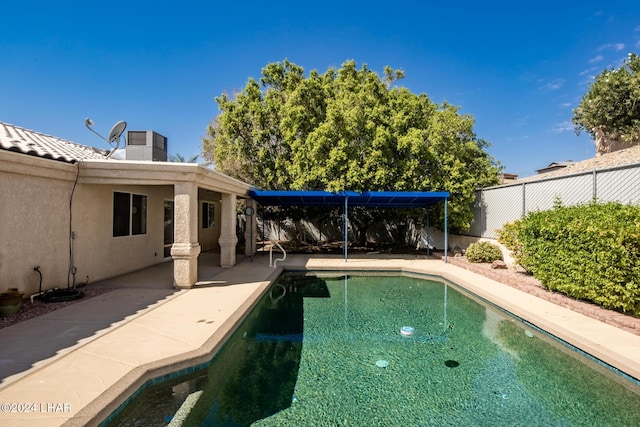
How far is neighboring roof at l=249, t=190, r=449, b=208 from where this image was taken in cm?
1244

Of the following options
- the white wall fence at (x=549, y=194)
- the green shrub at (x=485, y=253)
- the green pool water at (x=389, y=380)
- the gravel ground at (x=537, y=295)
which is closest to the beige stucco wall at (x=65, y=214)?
the gravel ground at (x=537, y=295)

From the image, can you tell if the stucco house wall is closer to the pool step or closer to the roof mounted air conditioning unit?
the roof mounted air conditioning unit

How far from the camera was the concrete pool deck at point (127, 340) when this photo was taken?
10.3 feet

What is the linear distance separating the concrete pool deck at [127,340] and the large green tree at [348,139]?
662 cm

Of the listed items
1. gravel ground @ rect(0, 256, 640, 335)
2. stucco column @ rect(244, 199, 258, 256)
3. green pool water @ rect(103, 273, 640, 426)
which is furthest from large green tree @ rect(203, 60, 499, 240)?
green pool water @ rect(103, 273, 640, 426)

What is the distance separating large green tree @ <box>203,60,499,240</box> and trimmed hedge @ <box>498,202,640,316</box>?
6.39 m

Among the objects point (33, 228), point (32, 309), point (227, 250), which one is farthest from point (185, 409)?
point (227, 250)

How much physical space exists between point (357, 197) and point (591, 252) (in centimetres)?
832

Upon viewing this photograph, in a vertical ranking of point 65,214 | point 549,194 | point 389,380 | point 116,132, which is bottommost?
point 389,380

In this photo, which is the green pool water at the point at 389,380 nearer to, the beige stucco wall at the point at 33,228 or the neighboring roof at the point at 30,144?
the beige stucco wall at the point at 33,228

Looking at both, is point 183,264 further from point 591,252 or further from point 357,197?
point 591,252

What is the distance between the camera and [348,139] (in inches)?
562

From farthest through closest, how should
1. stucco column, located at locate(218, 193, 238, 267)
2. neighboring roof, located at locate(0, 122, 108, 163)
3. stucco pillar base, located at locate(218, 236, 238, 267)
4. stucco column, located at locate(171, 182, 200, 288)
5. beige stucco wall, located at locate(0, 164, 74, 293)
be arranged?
1. stucco pillar base, located at locate(218, 236, 238, 267)
2. stucco column, located at locate(218, 193, 238, 267)
3. stucco column, located at locate(171, 182, 200, 288)
4. neighboring roof, located at locate(0, 122, 108, 163)
5. beige stucco wall, located at locate(0, 164, 74, 293)

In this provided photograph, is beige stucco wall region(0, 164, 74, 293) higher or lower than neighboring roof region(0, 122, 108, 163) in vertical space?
lower
